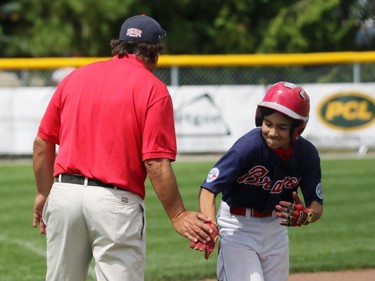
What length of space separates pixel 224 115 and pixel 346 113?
2.11 meters

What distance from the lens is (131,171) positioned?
478cm

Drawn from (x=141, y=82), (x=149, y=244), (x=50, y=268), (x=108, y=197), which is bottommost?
(x=149, y=244)

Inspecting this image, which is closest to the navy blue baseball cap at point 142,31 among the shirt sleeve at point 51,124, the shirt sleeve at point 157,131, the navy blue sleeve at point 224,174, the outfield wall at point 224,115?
the shirt sleeve at point 157,131

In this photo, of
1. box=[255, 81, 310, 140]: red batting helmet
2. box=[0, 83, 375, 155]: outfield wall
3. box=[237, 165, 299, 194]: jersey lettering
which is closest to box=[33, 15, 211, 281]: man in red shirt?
box=[237, 165, 299, 194]: jersey lettering

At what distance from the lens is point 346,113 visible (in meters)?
16.2

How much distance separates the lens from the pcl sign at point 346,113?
16156 millimetres

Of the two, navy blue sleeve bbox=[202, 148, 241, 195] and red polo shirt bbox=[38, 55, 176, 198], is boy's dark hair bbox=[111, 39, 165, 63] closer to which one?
red polo shirt bbox=[38, 55, 176, 198]

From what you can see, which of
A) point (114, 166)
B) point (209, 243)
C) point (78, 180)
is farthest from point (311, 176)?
point (78, 180)

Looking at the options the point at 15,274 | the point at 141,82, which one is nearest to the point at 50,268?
the point at 141,82

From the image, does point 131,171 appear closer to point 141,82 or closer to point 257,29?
point 141,82

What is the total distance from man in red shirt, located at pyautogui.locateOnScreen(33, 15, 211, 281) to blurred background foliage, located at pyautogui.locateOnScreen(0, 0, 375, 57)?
1586 centimetres

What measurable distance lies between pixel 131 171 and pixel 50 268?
2.28 feet

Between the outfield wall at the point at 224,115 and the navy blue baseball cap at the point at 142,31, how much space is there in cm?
1116

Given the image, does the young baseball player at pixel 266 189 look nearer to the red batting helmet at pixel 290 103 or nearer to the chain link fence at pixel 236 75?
the red batting helmet at pixel 290 103
